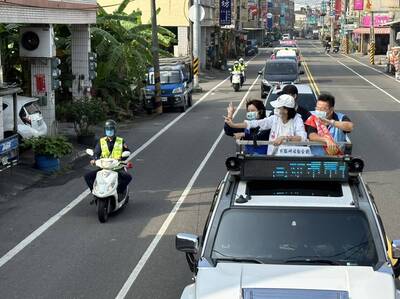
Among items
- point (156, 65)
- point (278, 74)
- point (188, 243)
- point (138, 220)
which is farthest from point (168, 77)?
point (188, 243)

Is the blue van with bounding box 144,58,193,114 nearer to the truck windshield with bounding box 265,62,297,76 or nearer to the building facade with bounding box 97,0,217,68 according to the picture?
the truck windshield with bounding box 265,62,297,76

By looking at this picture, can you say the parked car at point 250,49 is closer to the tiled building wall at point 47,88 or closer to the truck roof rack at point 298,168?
the tiled building wall at point 47,88

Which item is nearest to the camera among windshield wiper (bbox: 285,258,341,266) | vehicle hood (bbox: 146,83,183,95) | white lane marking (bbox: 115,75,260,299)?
windshield wiper (bbox: 285,258,341,266)

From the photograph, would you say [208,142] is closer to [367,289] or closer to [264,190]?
[264,190]

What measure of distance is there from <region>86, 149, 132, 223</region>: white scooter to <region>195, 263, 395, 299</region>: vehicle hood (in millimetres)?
6290

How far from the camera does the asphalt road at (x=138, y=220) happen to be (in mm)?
8867

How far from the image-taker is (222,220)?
20.4 feet

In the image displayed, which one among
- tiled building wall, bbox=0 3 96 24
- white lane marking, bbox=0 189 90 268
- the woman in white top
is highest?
tiled building wall, bbox=0 3 96 24

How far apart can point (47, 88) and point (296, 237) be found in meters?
16.0

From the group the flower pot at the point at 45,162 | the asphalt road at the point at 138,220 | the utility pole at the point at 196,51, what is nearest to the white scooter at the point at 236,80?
the utility pole at the point at 196,51

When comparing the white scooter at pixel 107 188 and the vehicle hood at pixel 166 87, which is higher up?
the vehicle hood at pixel 166 87

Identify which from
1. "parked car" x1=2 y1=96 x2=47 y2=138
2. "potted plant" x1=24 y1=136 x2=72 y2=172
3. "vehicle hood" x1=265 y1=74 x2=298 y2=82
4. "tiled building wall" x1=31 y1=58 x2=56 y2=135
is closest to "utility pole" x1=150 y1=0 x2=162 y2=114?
"vehicle hood" x1=265 y1=74 x2=298 y2=82

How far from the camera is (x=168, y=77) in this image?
31531 millimetres

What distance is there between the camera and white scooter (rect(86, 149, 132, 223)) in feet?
38.8
